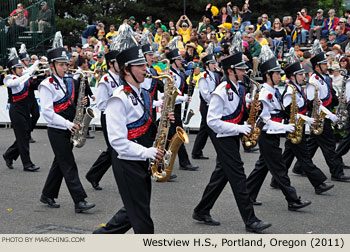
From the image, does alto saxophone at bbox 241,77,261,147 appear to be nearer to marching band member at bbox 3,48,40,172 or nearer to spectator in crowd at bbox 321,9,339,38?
marching band member at bbox 3,48,40,172

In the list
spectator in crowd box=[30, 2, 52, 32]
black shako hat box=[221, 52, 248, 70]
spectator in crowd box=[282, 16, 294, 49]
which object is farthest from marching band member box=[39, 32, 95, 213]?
spectator in crowd box=[30, 2, 52, 32]

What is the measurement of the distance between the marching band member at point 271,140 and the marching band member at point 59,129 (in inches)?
94.1

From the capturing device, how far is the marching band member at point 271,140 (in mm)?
8172

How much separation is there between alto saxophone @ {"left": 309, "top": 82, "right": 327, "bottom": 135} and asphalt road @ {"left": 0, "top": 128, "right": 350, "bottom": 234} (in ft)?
3.10

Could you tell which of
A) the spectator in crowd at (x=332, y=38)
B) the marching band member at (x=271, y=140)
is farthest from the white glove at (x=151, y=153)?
the spectator in crowd at (x=332, y=38)

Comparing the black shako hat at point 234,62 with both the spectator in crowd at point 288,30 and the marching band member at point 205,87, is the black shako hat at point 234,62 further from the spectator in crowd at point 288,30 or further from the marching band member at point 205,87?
the spectator in crowd at point 288,30

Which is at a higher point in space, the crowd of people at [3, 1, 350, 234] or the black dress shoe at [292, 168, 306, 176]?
the crowd of people at [3, 1, 350, 234]

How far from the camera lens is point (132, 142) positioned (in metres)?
5.43

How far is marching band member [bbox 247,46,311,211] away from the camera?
817 cm

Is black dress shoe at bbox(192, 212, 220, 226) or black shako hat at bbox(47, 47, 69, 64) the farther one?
black shako hat at bbox(47, 47, 69, 64)

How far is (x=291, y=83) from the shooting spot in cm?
915

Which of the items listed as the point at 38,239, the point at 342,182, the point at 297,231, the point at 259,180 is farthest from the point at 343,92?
the point at 38,239

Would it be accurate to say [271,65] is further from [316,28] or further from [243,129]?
[316,28]

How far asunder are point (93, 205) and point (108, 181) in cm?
211
